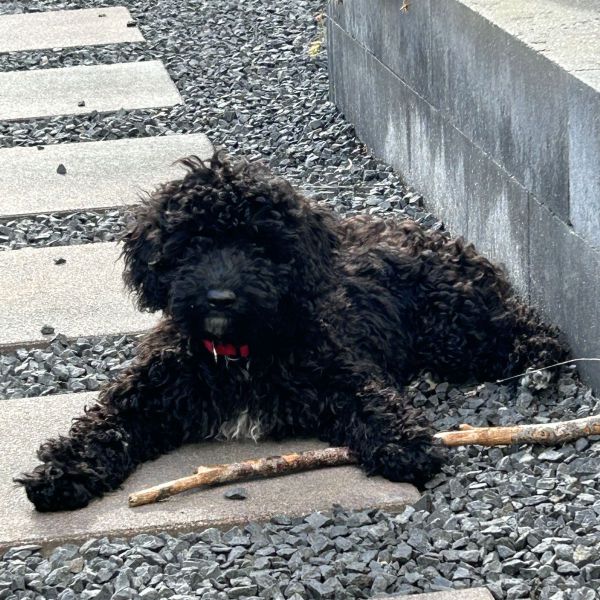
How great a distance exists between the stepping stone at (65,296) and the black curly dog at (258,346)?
3.83 ft

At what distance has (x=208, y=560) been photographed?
4133mm

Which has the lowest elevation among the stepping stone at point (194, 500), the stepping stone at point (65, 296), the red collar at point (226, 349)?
the stepping stone at point (194, 500)

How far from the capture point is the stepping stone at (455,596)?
379cm

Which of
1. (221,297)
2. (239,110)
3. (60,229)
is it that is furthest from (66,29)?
(221,297)

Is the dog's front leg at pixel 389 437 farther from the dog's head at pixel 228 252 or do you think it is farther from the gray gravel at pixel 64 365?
the gray gravel at pixel 64 365

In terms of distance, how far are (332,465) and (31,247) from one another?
315 centimetres

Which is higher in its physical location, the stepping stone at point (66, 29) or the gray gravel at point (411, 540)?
the stepping stone at point (66, 29)

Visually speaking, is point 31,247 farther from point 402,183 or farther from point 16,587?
point 16,587

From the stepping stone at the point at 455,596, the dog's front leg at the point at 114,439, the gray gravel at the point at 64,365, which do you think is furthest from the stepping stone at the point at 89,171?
the stepping stone at the point at 455,596

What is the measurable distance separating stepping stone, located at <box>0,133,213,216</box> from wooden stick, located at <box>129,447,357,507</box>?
3.40 meters

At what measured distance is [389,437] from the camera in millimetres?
4672

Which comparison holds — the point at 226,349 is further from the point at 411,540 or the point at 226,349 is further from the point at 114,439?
the point at 411,540

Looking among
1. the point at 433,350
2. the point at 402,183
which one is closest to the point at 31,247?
the point at 402,183

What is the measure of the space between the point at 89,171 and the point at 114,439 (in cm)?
408
